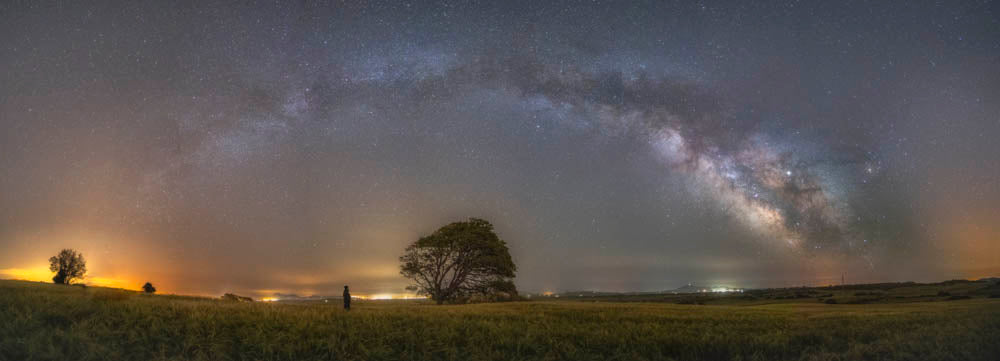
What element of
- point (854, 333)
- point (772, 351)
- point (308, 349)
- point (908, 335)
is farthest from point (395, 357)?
point (908, 335)

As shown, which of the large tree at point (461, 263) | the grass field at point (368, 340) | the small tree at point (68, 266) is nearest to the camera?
the grass field at point (368, 340)

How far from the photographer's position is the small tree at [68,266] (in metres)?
75.5

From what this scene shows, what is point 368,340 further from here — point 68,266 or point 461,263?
point 68,266

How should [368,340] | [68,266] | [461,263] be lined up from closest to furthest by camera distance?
[368,340]
[461,263]
[68,266]

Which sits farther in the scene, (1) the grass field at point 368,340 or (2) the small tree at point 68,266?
(2) the small tree at point 68,266

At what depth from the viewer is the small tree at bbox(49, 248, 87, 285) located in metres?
75.5

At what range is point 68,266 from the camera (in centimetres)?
7694

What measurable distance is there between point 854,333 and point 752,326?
222cm

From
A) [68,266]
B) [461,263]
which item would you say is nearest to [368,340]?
[461,263]

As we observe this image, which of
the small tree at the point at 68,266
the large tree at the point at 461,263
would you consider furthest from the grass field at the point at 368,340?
the small tree at the point at 68,266

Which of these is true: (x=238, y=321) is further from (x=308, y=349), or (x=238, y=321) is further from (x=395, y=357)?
(x=395, y=357)

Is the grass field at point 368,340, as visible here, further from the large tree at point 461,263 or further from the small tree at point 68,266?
the small tree at point 68,266

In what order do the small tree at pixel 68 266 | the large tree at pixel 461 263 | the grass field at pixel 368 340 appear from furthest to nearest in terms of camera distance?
the small tree at pixel 68 266 → the large tree at pixel 461 263 → the grass field at pixel 368 340

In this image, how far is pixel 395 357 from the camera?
7.74 metres
